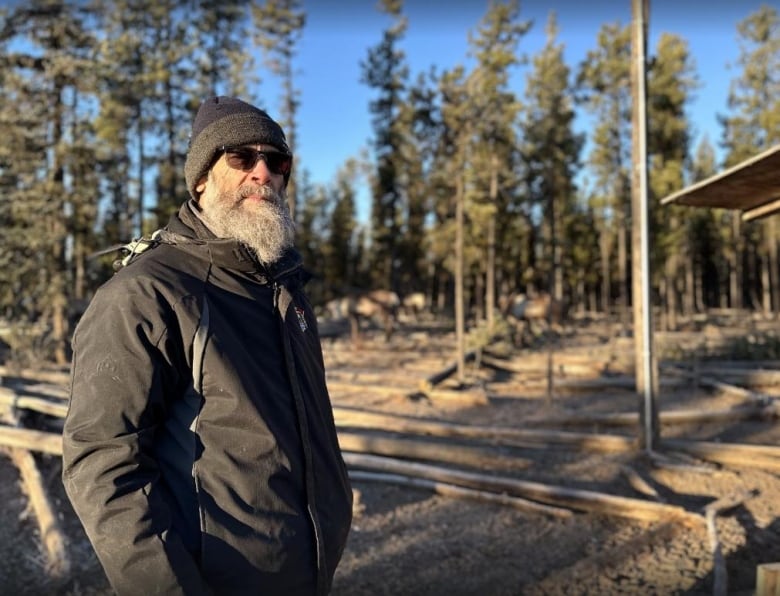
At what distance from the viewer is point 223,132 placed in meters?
2.04

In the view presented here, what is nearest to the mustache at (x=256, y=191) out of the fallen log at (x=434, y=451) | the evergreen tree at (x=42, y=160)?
the fallen log at (x=434, y=451)

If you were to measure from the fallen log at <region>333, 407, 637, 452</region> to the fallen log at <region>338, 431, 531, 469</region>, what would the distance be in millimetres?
764

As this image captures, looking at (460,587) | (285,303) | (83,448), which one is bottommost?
(460,587)

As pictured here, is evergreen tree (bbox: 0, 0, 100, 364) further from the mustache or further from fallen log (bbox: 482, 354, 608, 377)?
the mustache

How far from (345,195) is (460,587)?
43261 millimetres

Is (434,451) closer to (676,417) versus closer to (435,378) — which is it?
(676,417)

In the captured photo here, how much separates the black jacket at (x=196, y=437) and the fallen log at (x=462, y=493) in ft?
14.3

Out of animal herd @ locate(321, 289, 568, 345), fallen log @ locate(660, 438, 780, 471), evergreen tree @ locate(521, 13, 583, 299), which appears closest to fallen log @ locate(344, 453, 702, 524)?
fallen log @ locate(660, 438, 780, 471)

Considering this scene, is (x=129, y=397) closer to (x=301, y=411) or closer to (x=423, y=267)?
(x=301, y=411)

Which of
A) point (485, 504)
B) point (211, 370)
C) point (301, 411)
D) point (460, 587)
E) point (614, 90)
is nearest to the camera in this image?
point (211, 370)

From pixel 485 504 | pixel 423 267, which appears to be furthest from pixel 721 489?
pixel 423 267

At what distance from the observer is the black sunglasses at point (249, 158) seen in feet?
6.85

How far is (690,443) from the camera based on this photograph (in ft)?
24.7

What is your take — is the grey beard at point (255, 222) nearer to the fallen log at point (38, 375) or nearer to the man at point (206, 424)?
the man at point (206, 424)
